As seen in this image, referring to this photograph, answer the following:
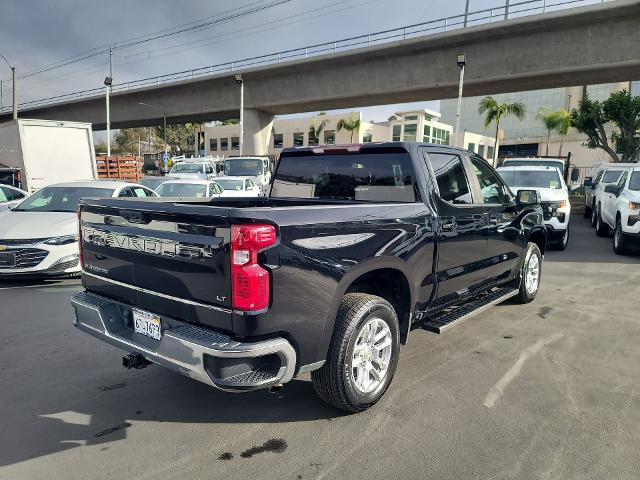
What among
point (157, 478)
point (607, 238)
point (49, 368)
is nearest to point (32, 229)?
point (49, 368)

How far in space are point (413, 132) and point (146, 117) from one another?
30.1 metres

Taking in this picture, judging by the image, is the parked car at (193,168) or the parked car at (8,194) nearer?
the parked car at (8,194)

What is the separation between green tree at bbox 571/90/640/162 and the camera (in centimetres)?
2588

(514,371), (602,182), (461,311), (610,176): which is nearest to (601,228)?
(602,182)

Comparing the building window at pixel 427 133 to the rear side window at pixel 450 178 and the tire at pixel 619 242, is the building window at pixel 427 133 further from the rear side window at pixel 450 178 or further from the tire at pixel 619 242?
the rear side window at pixel 450 178

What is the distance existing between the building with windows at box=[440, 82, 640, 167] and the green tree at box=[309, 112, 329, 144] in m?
21.0

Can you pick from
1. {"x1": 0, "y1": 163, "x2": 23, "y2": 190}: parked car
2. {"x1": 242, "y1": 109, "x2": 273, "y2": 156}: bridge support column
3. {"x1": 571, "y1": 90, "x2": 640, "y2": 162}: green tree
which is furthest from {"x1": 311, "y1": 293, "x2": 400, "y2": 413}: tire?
{"x1": 242, "y1": 109, "x2": 273, "y2": 156}: bridge support column

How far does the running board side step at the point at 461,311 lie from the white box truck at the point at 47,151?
43.7 feet

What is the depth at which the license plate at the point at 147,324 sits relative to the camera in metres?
3.00

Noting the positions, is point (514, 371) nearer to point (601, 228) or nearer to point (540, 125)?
point (601, 228)

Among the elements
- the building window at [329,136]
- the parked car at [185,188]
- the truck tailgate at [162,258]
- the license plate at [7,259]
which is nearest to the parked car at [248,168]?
the parked car at [185,188]

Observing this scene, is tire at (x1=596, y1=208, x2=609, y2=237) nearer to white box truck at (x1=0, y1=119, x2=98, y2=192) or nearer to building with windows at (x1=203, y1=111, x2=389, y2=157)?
white box truck at (x1=0, y1=119, x2=98, y2=192)

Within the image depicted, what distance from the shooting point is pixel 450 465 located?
2805mm

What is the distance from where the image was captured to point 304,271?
9.23ft
